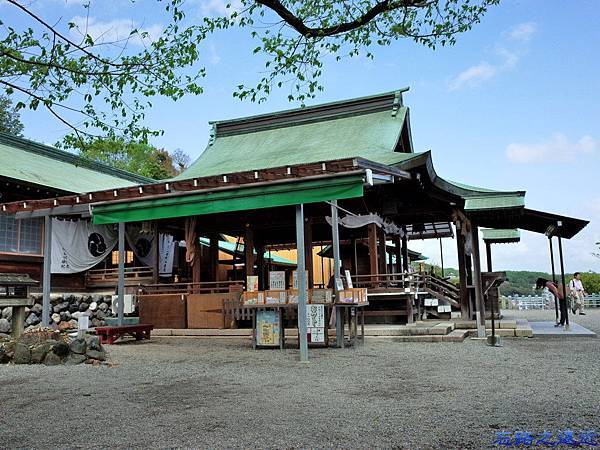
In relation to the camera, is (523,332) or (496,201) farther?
(496,201)

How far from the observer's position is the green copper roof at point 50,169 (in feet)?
38.4

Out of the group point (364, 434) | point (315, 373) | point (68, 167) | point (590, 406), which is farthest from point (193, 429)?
point (68, 167)

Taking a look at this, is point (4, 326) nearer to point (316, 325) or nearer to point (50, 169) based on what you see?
point (50, 169)

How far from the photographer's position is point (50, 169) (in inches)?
540

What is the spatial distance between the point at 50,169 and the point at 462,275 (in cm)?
1087

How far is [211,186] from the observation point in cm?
798

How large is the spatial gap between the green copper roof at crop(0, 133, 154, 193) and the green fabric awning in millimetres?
2205

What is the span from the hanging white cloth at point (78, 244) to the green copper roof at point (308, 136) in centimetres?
272

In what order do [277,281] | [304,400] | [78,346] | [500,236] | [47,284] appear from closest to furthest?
[304,400]
[78,346]
[277,281]
[47,284]
[500,236]

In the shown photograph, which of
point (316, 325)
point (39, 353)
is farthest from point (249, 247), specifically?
point (39, 353)

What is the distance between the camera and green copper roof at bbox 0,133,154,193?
11695mm

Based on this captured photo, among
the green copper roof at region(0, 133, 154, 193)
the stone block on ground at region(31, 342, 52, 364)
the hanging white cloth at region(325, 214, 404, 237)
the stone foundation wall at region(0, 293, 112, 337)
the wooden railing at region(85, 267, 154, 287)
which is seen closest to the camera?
the stone block on ground at region(31, 342, 52, 364)

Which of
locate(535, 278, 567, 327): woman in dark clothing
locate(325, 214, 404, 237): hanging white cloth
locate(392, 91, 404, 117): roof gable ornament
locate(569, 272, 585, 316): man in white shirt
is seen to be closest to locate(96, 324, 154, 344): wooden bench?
locate(325, 214, 404, 237): hanging white cloth

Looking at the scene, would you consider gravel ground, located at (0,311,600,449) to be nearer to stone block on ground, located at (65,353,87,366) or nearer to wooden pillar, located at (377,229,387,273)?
stone block on ground, located at (65,353,87,366)
